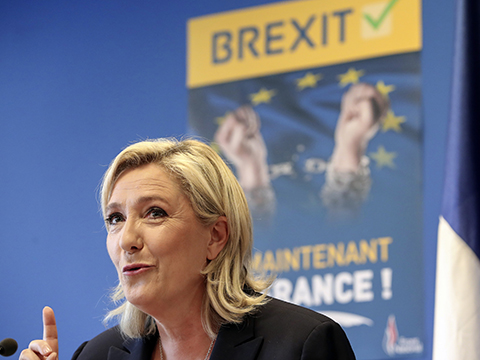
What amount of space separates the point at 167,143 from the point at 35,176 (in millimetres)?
3055

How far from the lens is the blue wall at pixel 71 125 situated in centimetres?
492

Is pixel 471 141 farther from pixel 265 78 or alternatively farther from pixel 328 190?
pixel 265 78

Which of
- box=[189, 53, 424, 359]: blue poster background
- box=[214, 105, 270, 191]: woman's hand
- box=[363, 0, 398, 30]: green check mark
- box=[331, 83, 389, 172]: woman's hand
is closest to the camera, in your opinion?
box=[189, 53, 424, 359]: blue poster background

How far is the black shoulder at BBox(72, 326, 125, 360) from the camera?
8.22 feet

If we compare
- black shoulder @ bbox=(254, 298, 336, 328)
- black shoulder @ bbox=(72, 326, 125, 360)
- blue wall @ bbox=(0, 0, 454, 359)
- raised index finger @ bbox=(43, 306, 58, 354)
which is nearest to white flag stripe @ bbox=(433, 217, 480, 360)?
black shoulder @ bbox=(254, 298, 336, 328)

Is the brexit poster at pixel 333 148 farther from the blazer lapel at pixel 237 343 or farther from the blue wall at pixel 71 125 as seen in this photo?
the blazer lapel at pixel 237 343

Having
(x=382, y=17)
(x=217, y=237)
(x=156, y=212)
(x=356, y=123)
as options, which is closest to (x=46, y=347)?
(x=156, y=212)

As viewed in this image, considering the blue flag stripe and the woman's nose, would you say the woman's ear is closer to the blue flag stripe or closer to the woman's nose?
the woman's nose

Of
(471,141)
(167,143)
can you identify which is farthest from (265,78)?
(167,143)

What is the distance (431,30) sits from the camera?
423 centimetres

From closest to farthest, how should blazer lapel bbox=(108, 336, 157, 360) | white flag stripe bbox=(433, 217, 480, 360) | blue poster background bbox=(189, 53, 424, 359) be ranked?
blazer lapel bbox=(108, 336, 157, 360) → white flag stripe bbox=(433, 217, 480, 360) → blue poster background bbox=(189, 53, 424, 359)

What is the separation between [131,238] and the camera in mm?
2180

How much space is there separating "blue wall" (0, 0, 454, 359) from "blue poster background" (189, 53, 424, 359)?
0.73m

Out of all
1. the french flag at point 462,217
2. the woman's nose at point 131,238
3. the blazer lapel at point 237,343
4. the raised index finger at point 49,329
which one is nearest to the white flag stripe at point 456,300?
the french flag at point 462,217
